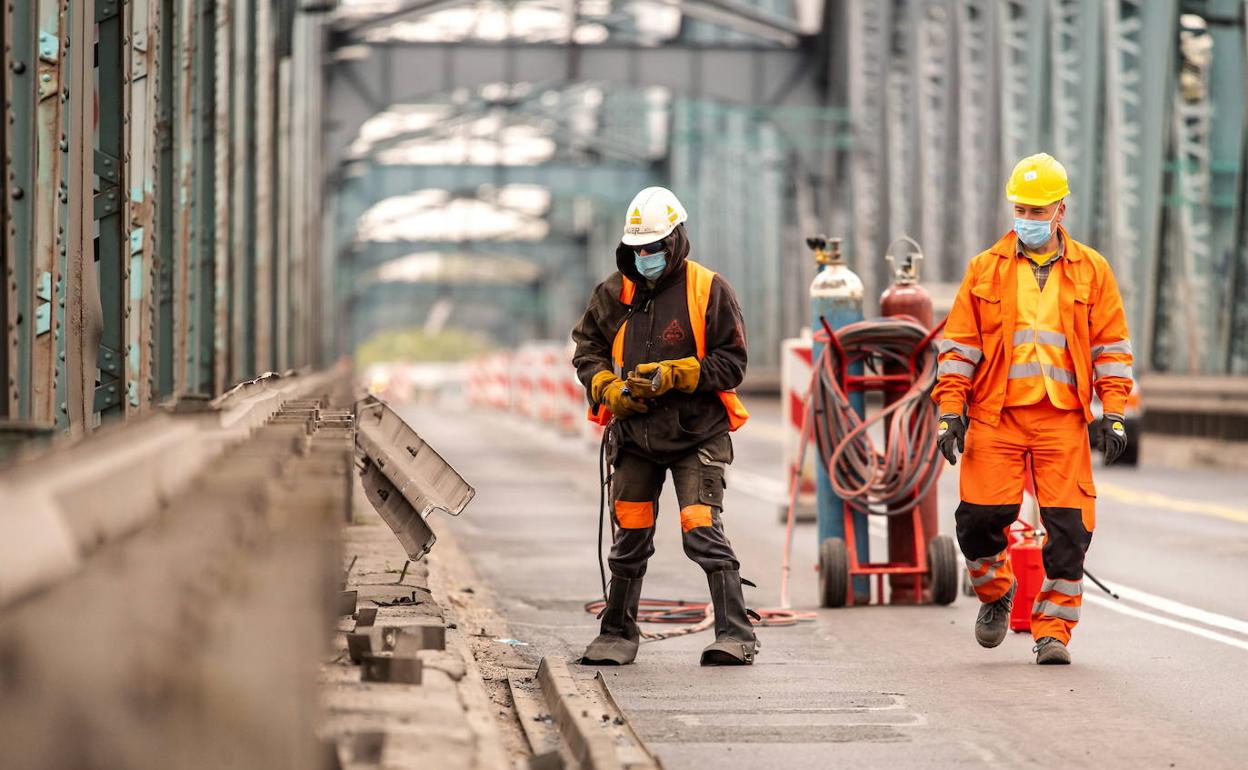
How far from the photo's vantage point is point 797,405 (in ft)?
49.5

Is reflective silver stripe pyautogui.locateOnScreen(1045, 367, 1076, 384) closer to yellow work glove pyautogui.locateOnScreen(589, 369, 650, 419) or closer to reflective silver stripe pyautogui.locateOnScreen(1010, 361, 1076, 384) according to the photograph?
reflective silver stripe pyautogui.locateOnScreen(1010, 361, 1076, 384)

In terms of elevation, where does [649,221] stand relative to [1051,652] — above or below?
above

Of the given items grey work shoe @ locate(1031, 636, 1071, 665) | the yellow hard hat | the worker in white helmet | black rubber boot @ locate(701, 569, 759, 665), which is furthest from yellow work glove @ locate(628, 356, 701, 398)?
grey work shoe @ locate(1031, 636, 1071, 665)

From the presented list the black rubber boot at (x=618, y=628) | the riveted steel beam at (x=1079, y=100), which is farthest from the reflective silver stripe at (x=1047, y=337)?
the riveted steel beam at (x=1079, y=100)

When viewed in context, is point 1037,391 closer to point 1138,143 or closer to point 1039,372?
point 1039,372

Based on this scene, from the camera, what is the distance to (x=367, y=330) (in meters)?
124

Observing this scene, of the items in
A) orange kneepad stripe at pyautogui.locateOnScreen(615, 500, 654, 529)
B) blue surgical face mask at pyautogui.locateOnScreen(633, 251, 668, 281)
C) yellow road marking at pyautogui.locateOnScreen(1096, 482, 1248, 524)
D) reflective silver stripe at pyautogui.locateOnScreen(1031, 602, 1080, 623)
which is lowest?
yellow road marking at pyautogui.locateOnScreen(1096, 482, 1248, 524)

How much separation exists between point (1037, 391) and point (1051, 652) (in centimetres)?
100

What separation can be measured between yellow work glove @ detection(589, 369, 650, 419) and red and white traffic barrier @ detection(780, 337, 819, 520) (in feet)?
20.4

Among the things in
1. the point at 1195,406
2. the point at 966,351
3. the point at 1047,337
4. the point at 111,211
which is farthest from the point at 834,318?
the point at 1195,406

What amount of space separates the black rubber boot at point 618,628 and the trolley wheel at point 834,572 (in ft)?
5.95

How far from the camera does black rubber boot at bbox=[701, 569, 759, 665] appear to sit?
8258 mm

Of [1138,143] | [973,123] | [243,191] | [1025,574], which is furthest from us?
[973,123]

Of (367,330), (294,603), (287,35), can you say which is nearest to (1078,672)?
(294,603)
